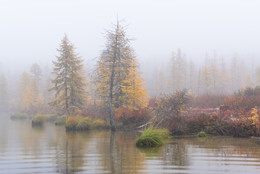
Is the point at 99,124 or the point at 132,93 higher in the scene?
the point at 132,93

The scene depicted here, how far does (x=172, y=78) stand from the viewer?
68.8 meters

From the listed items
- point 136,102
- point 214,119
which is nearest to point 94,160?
point 214,119

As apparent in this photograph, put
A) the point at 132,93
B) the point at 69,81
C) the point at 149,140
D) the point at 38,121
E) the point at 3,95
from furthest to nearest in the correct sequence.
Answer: the point at 3,95
the point at 69,81
the point at 38,121
the point at 132,93
the point at 149,140

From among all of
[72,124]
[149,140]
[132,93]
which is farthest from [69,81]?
[149,140]

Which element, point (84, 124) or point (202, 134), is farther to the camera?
point (84, 124)

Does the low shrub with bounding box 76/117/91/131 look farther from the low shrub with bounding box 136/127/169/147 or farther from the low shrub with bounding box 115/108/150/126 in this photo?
the low shrub with bounding box 136/127/169/147

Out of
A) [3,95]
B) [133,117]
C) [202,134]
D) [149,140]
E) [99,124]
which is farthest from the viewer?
[3,95]

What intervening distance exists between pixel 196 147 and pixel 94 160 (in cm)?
441

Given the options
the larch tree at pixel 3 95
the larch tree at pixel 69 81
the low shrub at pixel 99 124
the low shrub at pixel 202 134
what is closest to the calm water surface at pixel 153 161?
the low shrub at pixel 202 134

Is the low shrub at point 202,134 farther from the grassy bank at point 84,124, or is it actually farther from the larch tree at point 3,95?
the larch tree at point 3,95

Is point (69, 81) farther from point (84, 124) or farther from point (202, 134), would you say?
point (202, 134)

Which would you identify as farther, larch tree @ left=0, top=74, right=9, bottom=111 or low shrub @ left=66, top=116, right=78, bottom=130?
larch tree @ left=0, top=74, right=9, bottom=111

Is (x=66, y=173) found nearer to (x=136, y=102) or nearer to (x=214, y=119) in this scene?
(x=214, y=119)

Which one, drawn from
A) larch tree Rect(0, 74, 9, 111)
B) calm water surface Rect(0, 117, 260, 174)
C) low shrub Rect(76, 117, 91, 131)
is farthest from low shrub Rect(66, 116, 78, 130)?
larch tree Rect(0, 74, 9, 111)
